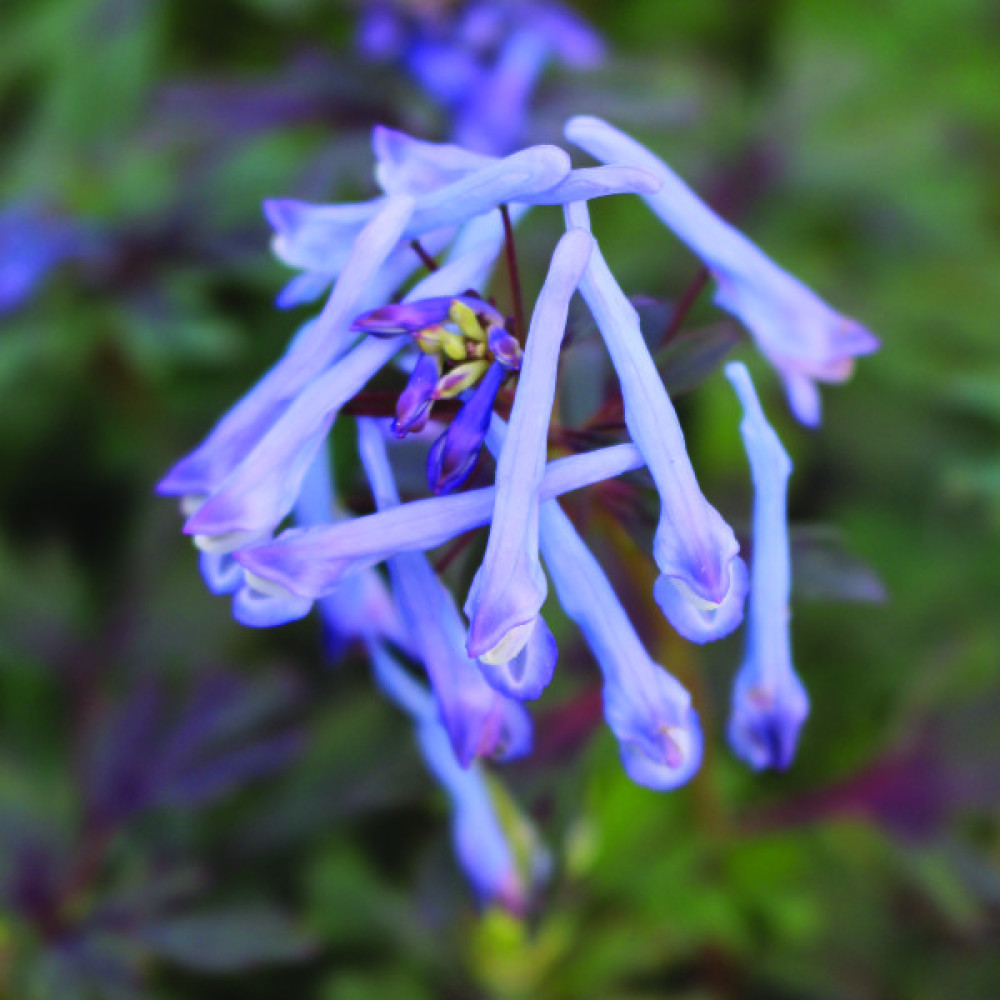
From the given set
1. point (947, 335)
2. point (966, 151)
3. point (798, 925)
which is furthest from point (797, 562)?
point (966, 151)

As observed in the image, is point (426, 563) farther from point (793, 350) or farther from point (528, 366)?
point (793, 350)

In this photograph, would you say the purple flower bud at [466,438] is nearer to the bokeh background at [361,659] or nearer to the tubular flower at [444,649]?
the tubular flower at [444,649]

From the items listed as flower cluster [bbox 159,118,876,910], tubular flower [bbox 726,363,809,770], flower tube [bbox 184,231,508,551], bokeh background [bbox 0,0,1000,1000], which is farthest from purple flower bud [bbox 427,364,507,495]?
bokeh background [bbox 0,0,1000,1000]

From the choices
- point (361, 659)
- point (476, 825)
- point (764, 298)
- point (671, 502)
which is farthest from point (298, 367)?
point (361, 659)

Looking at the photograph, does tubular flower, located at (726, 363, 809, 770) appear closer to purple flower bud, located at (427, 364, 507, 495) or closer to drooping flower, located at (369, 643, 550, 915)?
purple flower bud, located at (427, 364, 507, 495)

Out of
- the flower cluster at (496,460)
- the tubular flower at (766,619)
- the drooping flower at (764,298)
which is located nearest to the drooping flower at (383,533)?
the flower cluster at (496,460)
